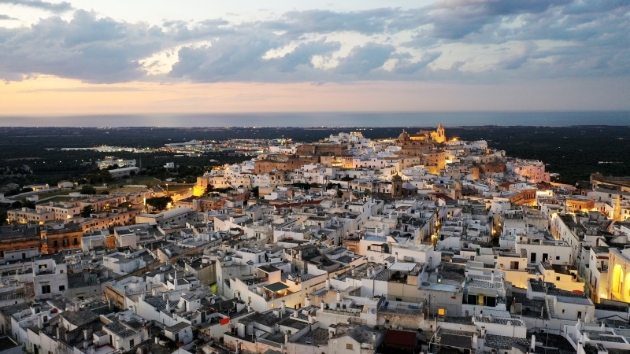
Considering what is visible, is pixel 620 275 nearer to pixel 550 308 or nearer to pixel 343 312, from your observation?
pixel 550 308

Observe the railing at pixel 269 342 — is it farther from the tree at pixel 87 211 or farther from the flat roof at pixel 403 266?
the tree at pixel 87 211

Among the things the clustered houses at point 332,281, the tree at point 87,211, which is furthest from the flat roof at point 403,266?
the tree at point 87,211

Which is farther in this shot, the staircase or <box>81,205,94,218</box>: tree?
<box>81,205,94,218</box>: tree

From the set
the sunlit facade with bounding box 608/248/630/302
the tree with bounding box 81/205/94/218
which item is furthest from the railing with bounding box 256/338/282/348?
the tree with bounding box 81/205/94/218

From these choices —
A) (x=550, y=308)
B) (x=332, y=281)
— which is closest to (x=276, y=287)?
(x=332, y=281)

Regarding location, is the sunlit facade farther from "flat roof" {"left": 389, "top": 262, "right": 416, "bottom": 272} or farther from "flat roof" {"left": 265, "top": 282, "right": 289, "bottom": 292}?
"flat roof" {"left": 265, "top": 282, "right": 289, "bottom": 292}

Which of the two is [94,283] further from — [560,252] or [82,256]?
[560,252]
